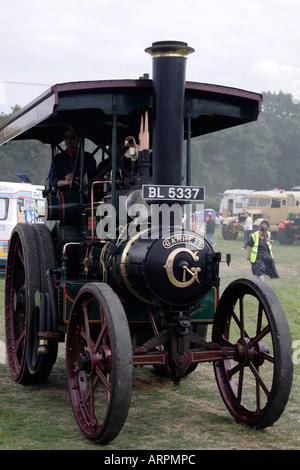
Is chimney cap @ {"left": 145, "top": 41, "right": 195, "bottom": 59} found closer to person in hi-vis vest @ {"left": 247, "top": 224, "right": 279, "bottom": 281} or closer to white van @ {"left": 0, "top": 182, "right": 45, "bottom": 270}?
person in hi-vis vest @ {"left": 247, "top": 224, "right": 279, "bottom": 281}

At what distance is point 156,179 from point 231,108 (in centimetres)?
106

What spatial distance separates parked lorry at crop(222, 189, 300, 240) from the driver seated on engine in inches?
892

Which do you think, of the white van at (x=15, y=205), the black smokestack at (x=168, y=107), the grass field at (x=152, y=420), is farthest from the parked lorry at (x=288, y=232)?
the black smokestack at (x=168, y=107)

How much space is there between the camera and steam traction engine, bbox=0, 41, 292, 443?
3.97 m

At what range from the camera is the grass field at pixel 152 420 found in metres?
3.94

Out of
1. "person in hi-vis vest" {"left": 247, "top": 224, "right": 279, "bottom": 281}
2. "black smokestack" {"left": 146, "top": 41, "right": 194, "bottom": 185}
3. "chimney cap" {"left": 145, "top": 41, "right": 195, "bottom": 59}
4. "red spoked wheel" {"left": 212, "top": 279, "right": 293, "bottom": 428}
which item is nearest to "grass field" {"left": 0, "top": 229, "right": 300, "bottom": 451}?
"red spoked wheel" {"left": 212, "top": 279, "right": 293, "bottom": 428}

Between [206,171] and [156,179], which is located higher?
[206,171]

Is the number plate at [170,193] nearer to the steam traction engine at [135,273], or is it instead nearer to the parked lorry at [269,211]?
the steam traction engine at [135,273]
